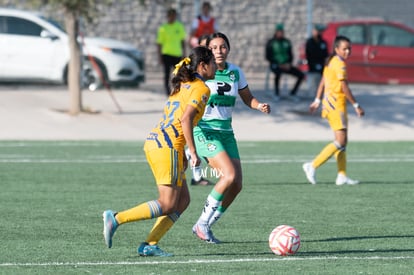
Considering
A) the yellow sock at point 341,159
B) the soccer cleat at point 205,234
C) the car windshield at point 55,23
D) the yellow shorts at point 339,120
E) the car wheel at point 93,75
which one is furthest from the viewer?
the car windshield at point 55,23

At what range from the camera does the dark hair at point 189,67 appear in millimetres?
9461

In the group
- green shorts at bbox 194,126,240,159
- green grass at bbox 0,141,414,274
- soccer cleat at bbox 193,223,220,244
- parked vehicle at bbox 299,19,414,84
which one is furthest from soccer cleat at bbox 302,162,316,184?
parked vehicle at bbox 299,19,414,84

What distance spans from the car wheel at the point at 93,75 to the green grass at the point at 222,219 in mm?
7897

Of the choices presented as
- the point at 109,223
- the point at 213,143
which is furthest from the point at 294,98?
the point at 109,223

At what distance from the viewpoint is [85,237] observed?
10.7 m

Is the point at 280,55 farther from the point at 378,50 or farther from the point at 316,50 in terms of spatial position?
the point at 378,50

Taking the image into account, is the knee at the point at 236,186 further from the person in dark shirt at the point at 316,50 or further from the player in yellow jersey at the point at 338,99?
the person in dark shirt at the point at 316,50

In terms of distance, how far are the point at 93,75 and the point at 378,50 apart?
7327mm

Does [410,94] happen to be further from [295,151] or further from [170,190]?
[170,190]

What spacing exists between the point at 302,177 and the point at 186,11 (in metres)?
20.2

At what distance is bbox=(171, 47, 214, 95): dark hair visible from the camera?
946 cm

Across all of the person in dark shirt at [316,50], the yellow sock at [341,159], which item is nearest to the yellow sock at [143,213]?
the yellow sock at [341,159]

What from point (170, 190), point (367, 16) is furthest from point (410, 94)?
point (170, 190)

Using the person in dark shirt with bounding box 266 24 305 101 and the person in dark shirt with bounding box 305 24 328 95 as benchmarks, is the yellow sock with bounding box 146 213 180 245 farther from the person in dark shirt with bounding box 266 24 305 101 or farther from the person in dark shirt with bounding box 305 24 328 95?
the person in dark shirt with bounding box 266 24 305 101
